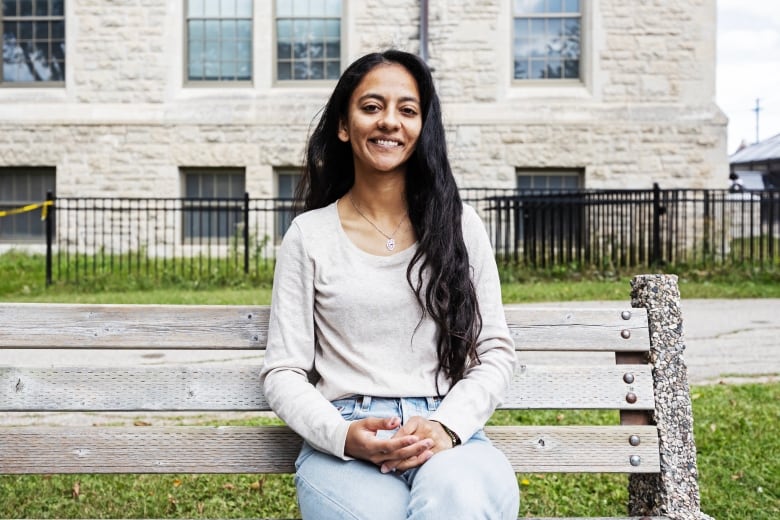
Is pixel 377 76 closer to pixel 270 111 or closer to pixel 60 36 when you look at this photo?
pixel 270 111

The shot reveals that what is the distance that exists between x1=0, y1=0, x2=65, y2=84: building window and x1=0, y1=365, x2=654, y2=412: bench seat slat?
52.3 feet

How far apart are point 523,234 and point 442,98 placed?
→ 12.4ft

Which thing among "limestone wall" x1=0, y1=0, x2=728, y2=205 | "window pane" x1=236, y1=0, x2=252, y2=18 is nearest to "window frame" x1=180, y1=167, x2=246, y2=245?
"limestone wall" x1=0, y1=0, x2=728, y2=205

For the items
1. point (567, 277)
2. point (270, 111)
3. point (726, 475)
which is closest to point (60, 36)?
point (270, 111)

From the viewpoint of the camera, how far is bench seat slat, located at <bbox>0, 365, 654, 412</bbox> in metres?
2.51

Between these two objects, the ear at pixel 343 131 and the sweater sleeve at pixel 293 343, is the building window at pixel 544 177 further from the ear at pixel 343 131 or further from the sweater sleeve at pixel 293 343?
the sweater sleeve at pixel 293 343

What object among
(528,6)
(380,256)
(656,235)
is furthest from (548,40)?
(380,256)

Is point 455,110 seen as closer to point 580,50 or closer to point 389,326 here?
point 580,50

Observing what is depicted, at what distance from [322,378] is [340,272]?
30 cm

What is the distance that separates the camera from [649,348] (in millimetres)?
2652

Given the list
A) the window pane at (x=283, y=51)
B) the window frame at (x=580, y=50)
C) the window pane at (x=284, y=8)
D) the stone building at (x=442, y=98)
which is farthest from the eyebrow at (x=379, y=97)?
the window pane at (x=284, y=8)

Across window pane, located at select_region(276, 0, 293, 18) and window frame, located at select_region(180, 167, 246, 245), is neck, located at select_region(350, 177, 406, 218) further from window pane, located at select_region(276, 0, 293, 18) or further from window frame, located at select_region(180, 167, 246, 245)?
window pane, located at select_region(276, 0, 293, 18)

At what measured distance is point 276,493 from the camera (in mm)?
3920

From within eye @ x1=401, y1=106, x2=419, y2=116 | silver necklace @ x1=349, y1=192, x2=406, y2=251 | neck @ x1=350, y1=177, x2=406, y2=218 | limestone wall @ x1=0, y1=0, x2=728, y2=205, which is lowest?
silver necklace @ x1=349, y1=192, x2=406, y2=251
